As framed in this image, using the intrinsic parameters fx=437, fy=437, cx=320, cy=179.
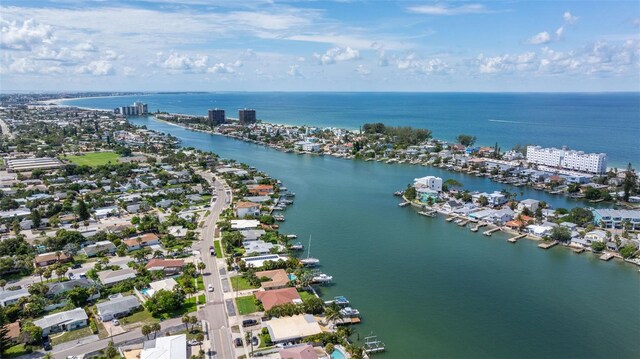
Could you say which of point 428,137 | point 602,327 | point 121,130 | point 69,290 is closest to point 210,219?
point 69,290

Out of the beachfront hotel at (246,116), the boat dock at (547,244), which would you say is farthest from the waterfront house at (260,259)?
the beachfront hotel at (246,116)

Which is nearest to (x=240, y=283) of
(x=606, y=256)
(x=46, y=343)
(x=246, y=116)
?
(x=46, y=343)

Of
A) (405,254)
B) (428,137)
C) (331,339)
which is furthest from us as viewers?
(428,137)

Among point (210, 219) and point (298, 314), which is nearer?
point (298, 314)

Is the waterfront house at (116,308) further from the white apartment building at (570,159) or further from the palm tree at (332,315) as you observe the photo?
the white apartment building at (570,159)

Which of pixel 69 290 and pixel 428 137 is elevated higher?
pixel 428 137

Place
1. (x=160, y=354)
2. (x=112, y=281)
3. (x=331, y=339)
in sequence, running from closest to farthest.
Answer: (x=160, y=354), (x=331, y=339), (x=112, y=281)

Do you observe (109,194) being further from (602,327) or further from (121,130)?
(121,130)

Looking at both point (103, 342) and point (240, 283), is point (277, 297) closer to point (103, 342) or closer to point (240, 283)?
Result: point (240, 283)
